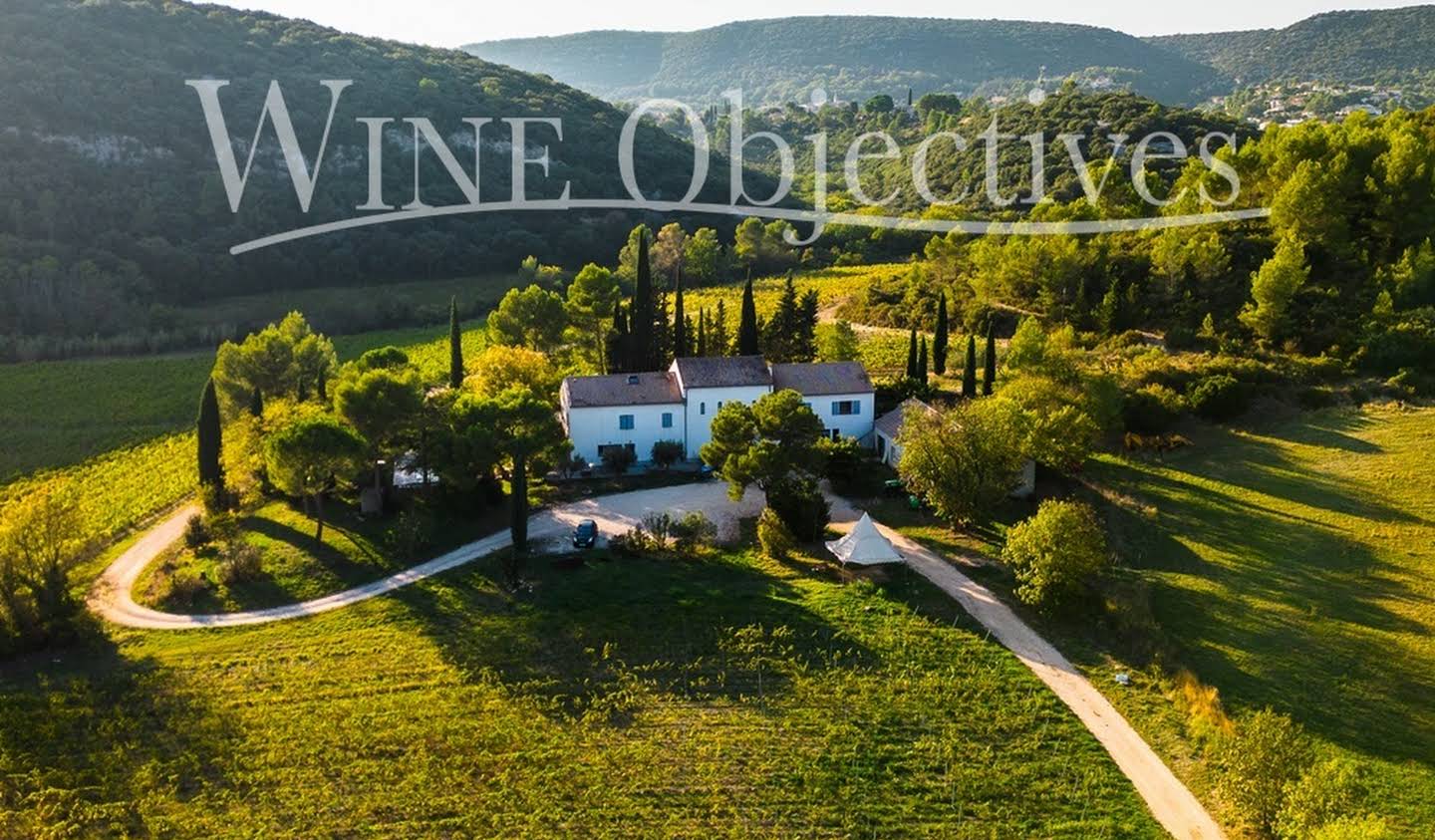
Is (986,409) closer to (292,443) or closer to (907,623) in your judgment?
(907,623)

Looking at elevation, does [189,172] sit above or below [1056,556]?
above

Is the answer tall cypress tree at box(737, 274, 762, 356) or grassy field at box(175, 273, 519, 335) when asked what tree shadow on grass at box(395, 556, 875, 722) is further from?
grassy field at box(175, 273, 519, 335)

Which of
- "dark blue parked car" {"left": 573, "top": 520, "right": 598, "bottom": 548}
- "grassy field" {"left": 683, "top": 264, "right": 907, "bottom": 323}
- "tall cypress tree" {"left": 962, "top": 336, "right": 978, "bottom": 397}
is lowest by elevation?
"dark blue parked car" {"left": 573, "top": 520, "right": 598, "bottom": 548}

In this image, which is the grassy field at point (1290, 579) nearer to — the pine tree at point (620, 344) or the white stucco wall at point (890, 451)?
the white stucco wall at point (890, 451)

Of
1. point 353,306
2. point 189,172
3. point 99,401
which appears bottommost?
point 99,401

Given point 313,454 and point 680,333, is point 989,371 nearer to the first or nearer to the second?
point 680,333

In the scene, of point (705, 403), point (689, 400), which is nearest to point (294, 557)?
point (689, 400)

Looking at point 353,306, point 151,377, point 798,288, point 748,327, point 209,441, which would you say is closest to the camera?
point 209,441

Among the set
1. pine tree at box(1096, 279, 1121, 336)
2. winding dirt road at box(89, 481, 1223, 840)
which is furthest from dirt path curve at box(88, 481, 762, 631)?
pine tree at box(1096, 279, 1121, 336)
